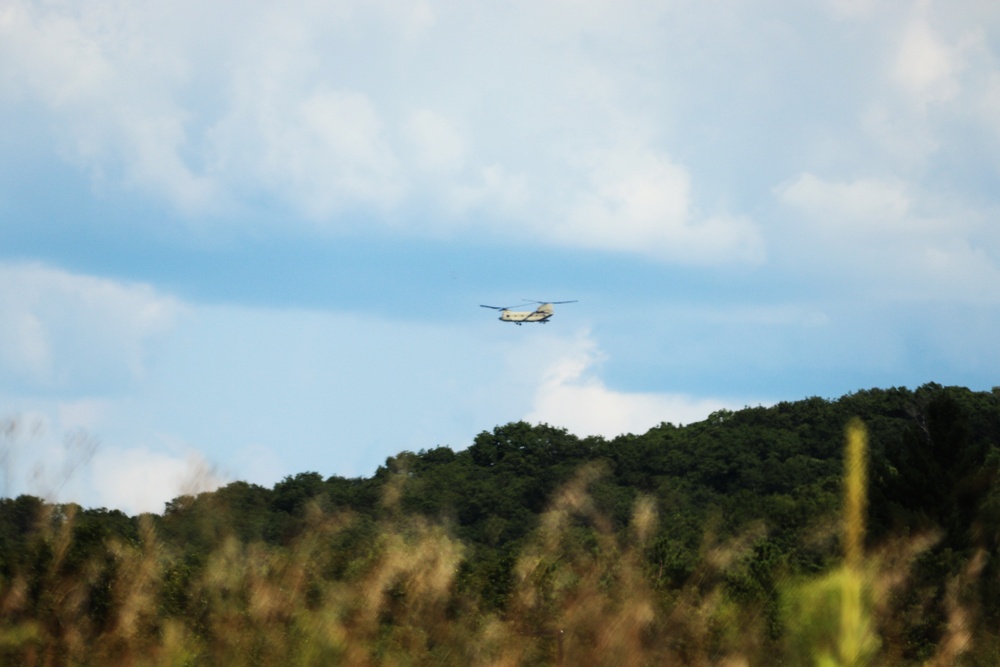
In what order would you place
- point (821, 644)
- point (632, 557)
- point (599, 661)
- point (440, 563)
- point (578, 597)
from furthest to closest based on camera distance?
1. point (632, 557)
2. point (578, 597)
3. point (440, 563)
4. point (599, 661)
5. point (821, 644)

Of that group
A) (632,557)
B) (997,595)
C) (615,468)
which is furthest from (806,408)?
(632,557)

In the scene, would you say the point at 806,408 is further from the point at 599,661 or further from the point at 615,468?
the point at 599,661

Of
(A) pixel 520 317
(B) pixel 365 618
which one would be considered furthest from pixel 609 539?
(A) pixel 520 317

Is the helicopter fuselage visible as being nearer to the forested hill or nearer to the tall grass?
the forested hill

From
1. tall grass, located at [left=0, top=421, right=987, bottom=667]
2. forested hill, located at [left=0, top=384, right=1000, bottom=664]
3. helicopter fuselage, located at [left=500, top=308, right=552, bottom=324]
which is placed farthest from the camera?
helicopter fuselage, located at [left=500, top=308, right=552, bottom=324]

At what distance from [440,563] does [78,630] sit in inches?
89.1

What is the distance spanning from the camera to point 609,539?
470 inches

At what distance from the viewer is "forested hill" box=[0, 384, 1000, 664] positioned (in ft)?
25.9

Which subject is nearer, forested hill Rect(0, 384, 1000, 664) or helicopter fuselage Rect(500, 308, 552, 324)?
forested hill Rect(0, 384, 1000, 664)

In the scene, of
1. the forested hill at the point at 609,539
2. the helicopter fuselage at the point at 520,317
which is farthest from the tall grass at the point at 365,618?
the helicopter fuselage at the point at 520,317

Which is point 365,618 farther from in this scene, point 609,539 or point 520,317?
point 520,317

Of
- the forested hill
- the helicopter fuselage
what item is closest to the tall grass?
the forested hill

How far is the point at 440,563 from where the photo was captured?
8.14 m

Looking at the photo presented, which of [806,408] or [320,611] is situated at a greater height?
[806,408]
